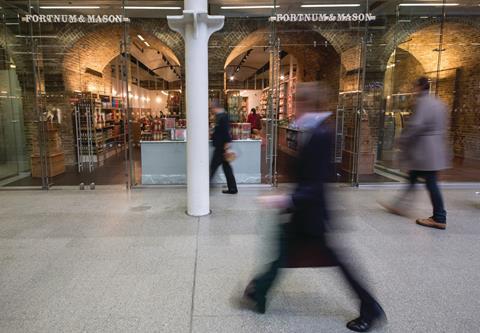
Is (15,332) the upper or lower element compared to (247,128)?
lower

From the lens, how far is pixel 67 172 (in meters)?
8.34

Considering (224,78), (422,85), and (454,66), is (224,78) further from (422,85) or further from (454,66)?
(454,66)

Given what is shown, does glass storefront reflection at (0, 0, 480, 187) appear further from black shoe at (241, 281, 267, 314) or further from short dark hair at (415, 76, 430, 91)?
black shoe at (241, 281, 267, 314)

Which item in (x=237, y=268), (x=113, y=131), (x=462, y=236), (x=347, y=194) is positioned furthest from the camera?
(x=113, y=131)

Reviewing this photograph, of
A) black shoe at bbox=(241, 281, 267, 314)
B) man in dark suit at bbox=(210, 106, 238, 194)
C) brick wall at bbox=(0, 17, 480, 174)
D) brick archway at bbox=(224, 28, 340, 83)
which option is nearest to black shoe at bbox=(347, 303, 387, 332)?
black shoe at bbox=(241, 281, 267, 314)

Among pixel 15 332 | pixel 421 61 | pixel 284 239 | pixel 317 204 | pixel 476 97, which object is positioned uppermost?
pixel 421 61

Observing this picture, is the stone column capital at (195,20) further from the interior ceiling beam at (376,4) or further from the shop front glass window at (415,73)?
the interior ceiling beam at (376,4)

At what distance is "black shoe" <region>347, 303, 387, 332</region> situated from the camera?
89.0 inches

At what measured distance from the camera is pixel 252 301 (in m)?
2.60

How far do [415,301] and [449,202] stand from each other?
3.58 meters

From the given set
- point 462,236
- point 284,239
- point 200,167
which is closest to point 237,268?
point 284,239

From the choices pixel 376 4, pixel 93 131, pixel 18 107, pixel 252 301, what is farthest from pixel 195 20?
pixel 93 131

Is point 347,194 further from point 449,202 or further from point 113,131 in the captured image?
point 113,131

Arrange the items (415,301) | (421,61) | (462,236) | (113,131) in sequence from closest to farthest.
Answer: (415,301)
(462,236)
(421,61)
(113,131)
